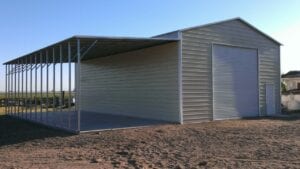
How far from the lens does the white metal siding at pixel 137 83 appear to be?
50.5ft

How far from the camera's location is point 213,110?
1597 cm

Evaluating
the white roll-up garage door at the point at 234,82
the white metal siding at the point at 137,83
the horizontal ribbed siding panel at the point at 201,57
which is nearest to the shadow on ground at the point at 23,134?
the white metal siding at the point at 137,83

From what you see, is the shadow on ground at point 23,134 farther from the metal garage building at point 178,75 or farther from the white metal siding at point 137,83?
the white metal siding at point 137,83

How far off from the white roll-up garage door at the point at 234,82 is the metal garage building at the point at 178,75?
0.04 metres

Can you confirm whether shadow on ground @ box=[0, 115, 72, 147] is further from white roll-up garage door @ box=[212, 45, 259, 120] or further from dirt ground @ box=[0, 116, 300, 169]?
white roll-up garage door @ box=[212, 45, 259, 120]

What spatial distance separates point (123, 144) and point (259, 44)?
1030cm

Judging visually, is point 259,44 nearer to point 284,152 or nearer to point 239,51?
point 239,51

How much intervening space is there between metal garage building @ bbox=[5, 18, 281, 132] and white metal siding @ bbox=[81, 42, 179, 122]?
37mm

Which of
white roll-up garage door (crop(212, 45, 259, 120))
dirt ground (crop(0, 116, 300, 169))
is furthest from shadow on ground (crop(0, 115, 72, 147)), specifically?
white roll-up garage door (crop(212, 45, 259, 120))

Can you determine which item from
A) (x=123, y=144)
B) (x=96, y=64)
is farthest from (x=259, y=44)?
(x=123, y=144)

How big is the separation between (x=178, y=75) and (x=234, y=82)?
11.0 feet

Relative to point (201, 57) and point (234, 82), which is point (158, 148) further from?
point (234, 82)

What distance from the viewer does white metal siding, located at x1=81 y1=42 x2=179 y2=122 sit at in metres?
15.4

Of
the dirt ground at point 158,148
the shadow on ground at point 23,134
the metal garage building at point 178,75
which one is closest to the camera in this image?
the dirt ground at point 158,148
